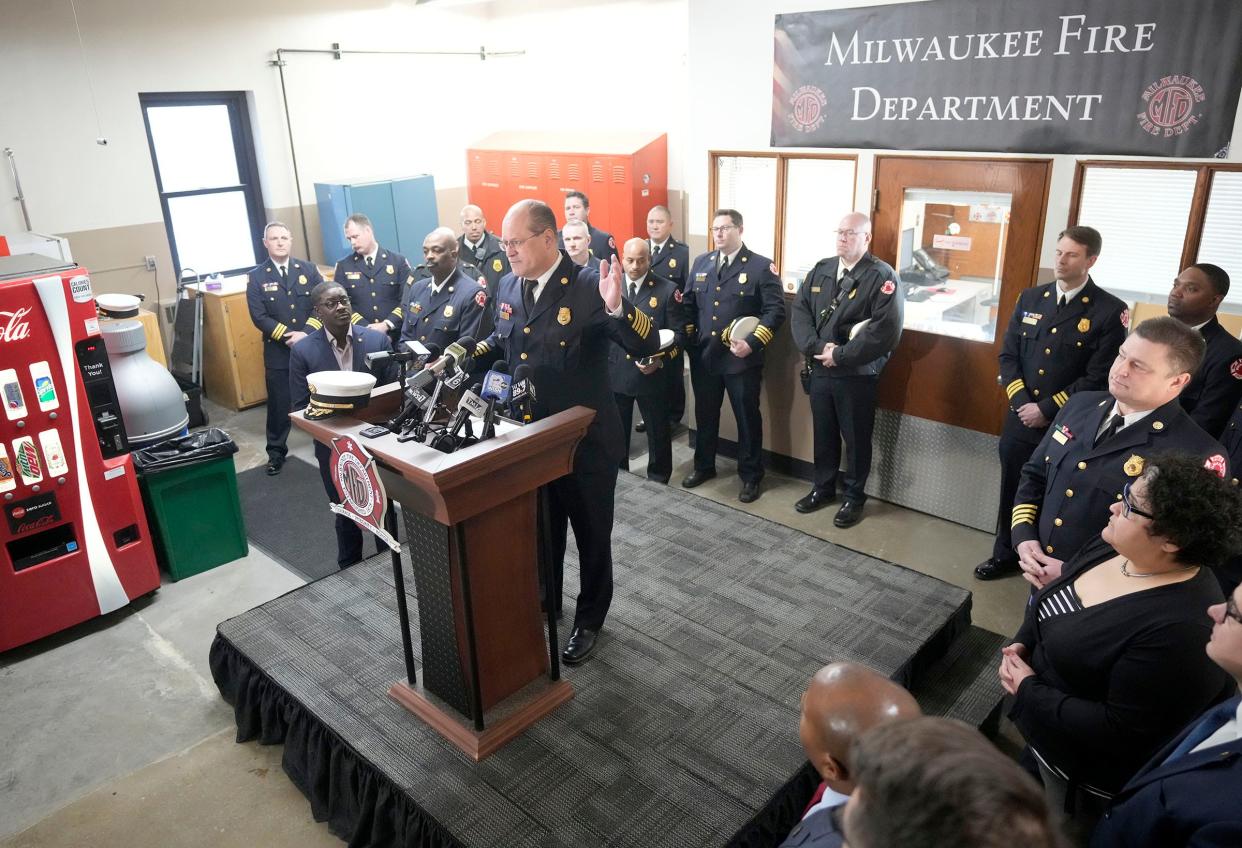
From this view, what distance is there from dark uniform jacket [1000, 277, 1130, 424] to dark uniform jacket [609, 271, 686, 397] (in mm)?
1975

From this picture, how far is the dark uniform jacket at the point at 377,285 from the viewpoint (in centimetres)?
604

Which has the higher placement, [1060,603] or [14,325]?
[14,325]

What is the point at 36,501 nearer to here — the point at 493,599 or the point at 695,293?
the point at 493,599

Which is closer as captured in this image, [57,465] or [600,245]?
[57,465]

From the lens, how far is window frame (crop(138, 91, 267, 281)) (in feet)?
23.1

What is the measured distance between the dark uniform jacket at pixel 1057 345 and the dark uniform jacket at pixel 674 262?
7.98 ft

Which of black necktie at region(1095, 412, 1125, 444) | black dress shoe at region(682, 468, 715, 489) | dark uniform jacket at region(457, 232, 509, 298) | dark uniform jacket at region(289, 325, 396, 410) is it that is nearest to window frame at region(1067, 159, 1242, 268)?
black necktie at region(1095, 412, 1125, 444)

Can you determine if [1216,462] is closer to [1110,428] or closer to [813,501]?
[1110,428]

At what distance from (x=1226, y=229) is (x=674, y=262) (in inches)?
130

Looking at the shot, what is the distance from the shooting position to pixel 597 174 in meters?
7.61

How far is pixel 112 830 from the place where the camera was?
117 inches

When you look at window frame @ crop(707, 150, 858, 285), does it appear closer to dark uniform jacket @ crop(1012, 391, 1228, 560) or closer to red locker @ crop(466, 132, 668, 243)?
red locker @ crop(466, 132, 668, 243)

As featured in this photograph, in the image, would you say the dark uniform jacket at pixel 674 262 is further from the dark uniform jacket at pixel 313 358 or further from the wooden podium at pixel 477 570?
the wooden podium at pixel 477 570

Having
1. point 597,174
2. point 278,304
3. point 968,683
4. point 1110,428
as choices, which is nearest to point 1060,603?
point 1110,428
